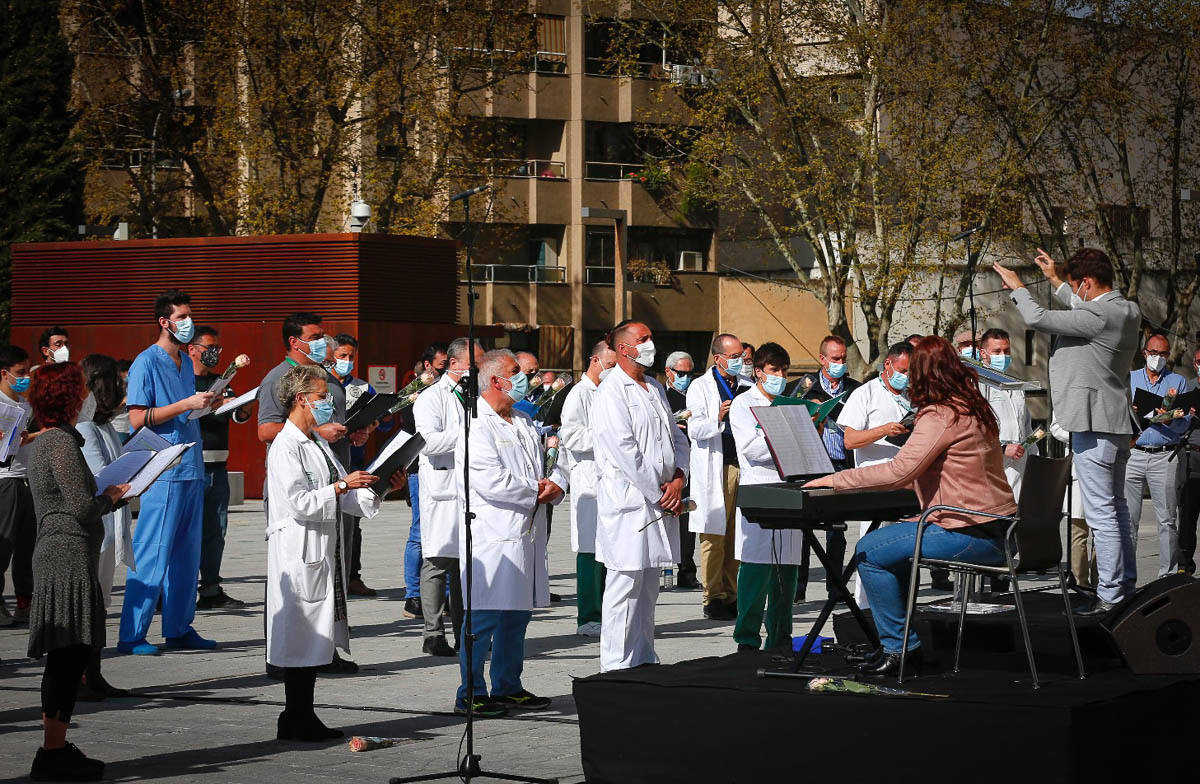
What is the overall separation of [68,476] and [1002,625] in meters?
4.69

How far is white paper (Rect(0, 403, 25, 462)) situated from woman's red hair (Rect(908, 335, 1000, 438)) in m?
7.29

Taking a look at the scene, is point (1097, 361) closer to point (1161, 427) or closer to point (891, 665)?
point (891, 665)

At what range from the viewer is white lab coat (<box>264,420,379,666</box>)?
906 centimetres

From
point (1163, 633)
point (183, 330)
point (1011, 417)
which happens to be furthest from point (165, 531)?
point (1011, 417)

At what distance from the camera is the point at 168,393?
40.2 feet

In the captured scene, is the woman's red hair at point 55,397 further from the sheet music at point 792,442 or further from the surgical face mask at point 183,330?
the surgical face mask at point 183,330

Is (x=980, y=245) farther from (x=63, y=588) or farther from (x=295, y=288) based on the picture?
(x=63, y=588)

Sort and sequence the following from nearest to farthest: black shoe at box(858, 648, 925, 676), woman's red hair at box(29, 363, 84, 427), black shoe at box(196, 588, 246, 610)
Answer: black shoe at box(858, 648, 925, 676) → woman's red hair at box(29, 363, 84, 427) → black shoe at box(196, 588, 246, 610)

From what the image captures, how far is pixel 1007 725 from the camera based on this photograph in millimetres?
7145

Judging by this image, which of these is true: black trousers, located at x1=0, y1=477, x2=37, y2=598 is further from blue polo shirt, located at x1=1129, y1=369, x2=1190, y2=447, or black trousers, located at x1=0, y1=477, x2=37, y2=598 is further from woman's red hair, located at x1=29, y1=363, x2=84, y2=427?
blue polo shirt, located at x1=1129, y1=369, x2=1190, y2=447

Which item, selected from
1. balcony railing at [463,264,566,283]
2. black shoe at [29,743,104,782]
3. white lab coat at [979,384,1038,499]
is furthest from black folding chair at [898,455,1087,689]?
balcony railing at [463,264,566,283]

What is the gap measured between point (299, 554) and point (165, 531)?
121 inches

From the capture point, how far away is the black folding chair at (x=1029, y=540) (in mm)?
8086

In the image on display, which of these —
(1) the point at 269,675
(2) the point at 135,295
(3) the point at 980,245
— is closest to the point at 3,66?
(2) the point at 135,295
